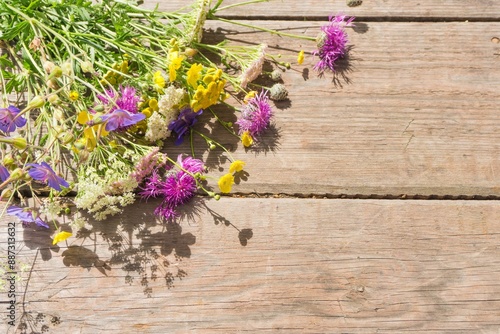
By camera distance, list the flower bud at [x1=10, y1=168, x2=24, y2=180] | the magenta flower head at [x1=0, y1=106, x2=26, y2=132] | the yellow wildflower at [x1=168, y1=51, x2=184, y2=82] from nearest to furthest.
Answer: the flower bud at [x1=10, y1=168, x2=24, y2=180]
the magenta flower head at [x1=0, y1=106, x2=26, y2=132]
the yellow wildflower at [x1=168, y1=51, x2=184, y2=82]

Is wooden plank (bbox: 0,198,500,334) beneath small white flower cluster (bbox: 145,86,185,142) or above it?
beneath

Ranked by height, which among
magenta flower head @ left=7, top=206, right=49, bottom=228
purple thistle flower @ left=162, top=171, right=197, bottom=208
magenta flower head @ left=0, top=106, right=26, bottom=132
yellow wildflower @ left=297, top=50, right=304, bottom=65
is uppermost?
yellow wildflower @ left=297, top=50, right=304, bottom=65

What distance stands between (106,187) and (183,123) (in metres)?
0.24

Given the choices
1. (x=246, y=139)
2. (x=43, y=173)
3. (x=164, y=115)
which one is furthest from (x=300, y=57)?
(x=43, y=173)

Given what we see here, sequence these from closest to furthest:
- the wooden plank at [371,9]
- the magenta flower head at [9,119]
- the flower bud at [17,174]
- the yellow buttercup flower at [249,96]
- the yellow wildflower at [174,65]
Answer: the flower bud at [17,174], the magenta flower head at [9,119], the yellow wildflower at [174,65], the yellow buttercup flower at [249,96], the wooden plank at [371,9]

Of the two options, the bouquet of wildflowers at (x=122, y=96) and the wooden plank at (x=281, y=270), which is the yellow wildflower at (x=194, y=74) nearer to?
the bouquet of wildflowers at (x=122, y=96)

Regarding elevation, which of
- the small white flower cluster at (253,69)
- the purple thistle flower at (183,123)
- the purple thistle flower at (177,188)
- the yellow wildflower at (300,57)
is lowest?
the purple thistle flower at (177,188)

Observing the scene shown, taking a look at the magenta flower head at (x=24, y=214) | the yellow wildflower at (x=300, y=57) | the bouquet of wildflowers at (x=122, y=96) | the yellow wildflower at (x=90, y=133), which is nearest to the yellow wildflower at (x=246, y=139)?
the bouquet of wildflowers at (x=122, y=96)

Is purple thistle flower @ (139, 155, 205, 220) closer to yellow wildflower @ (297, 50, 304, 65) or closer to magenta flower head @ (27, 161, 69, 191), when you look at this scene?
magenta flower head @ (27, 161, 69, 191)

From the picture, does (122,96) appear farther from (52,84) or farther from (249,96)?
(249,96)

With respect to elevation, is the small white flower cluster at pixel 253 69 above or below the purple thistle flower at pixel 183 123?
above

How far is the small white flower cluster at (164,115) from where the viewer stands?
3.61 feet

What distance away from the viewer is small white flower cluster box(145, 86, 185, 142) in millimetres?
1100

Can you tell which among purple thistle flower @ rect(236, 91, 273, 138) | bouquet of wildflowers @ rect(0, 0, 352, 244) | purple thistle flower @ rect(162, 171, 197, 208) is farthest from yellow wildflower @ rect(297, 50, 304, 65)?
purple thistle flower @ rect(162, 171, 197, 208)
